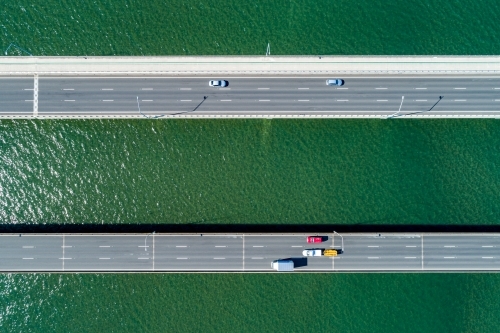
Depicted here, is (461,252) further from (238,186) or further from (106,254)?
(106,254)

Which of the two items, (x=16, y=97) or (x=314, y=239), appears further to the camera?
(x=16, y=97)

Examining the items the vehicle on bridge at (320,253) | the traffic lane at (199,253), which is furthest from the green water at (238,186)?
the vehicle on bridge at (320,253)

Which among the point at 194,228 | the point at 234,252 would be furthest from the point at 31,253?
the point at 234,252

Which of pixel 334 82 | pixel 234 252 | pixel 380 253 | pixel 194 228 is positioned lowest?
pixel 380 253

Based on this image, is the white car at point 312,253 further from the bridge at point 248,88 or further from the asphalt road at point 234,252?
the bridge at point 248,88

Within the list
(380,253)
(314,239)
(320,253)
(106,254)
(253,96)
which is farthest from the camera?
(253,96)

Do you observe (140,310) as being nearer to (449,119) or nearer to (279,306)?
(279,306)

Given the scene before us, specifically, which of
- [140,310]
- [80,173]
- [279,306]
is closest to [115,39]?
[80,173]

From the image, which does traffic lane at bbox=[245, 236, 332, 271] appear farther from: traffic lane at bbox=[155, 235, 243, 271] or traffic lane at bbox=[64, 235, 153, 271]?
traffic lane at bbox=[64, 235, 153, 271]
